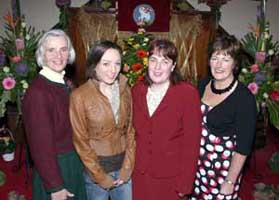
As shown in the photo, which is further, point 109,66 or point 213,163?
point 213,163

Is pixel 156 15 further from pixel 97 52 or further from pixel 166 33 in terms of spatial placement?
pixel 97 52

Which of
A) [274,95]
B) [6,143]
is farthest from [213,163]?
[6,143]

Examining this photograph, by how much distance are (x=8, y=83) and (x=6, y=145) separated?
1.04 m

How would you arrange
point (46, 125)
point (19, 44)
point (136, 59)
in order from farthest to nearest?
point (19, 44), point (136, 59), point (46, 125)

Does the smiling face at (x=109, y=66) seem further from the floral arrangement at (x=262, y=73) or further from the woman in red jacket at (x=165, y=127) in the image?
the floral arrangement at (x=262, y=73)

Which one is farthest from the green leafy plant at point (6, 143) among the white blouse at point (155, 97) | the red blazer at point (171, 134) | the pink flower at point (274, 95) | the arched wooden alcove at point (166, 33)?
the pink flower at point (274, 95)

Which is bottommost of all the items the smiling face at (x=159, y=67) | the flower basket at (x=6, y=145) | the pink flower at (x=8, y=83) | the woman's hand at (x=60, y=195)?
the flower basket at (x=6, y=145)

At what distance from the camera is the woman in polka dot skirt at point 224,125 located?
1770 mm

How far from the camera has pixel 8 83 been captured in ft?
10.1

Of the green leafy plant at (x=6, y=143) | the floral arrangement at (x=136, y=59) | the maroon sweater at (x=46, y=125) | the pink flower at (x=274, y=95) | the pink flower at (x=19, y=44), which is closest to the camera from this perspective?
the maroon sweater at (x=46, y=125)

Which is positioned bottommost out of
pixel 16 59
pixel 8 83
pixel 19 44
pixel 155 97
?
pixel 8 83

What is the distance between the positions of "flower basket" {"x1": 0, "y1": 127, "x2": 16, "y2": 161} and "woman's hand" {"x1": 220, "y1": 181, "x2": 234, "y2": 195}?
8.88 ft

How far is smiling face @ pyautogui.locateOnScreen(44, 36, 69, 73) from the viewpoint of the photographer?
1719mm

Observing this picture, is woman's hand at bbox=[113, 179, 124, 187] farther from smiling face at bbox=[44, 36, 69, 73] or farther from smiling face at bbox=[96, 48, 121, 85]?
smiling face at bbox=[44, 36, 69, 73]
